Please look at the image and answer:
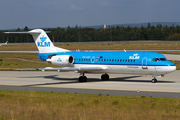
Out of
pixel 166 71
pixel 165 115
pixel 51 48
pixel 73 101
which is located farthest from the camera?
pixel 51 48

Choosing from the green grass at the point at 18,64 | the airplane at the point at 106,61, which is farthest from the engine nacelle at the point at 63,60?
the green grass at the point at 18,64

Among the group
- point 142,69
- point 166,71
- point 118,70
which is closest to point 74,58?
point 118,70

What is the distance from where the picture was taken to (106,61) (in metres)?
30.2

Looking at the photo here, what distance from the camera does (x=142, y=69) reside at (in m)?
28.1

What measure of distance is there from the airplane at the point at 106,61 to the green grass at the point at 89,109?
974cm

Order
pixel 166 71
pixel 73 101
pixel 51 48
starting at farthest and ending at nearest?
pixel 51 48 → pixel 166 71 → pixel 73 101

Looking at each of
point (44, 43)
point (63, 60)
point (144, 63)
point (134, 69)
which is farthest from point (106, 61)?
point (44, 43)

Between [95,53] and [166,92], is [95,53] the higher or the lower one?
the higher one

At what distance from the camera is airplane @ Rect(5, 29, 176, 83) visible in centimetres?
2775

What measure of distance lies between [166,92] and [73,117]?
1187cm

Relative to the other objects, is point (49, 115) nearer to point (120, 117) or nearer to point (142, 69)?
point (120, 117)

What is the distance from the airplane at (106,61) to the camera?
91.0 ft

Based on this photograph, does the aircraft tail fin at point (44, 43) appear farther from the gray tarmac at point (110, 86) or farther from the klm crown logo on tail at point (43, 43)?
the gray tarmac at point (110, 86)

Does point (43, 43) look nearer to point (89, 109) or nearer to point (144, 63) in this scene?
point (144, 63)
